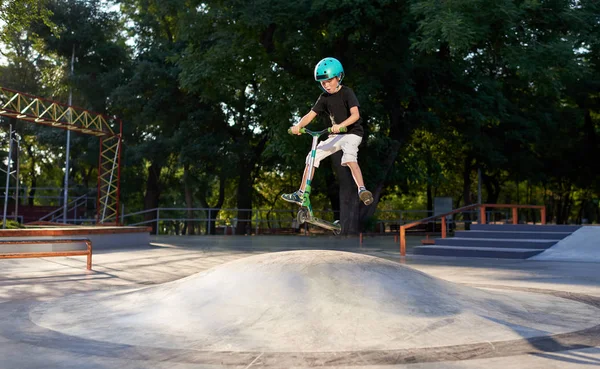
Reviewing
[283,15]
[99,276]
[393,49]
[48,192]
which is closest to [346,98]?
[99,276]

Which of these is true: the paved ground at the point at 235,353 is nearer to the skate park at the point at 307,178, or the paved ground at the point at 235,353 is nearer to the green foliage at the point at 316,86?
the skate park at the point at 307,178

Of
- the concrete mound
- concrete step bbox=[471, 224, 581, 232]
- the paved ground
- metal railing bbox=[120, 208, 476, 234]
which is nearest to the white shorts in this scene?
the concrete mound

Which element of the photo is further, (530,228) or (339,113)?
(530,228)

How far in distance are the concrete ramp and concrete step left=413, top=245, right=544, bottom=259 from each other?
12.7 inches

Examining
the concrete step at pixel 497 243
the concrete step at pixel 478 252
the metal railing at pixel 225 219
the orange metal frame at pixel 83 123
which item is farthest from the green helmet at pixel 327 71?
the metal railing at pixel 225 219

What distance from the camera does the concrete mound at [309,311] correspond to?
18.9 ft

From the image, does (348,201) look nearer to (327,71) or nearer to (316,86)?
(316,86)

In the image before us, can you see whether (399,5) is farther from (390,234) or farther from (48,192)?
(48,192)

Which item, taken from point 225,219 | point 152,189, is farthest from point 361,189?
point 152,189

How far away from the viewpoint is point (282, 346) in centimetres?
545

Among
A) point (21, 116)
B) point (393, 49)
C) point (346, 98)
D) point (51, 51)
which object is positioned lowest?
point (346, 98)

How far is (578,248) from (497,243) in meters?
2.32

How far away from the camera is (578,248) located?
1733 centimetres

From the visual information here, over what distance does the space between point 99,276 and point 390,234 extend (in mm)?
23862
